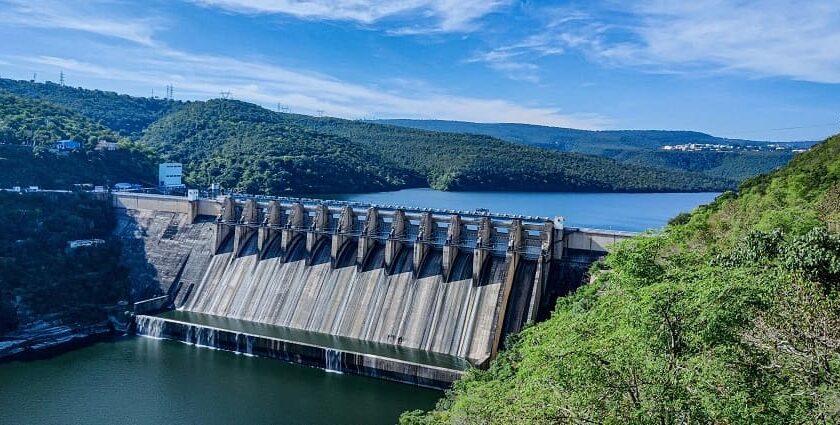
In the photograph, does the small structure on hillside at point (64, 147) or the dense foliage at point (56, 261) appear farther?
the small structure on hillside at point (64, 147)

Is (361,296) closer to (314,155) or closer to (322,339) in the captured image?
(322,339)

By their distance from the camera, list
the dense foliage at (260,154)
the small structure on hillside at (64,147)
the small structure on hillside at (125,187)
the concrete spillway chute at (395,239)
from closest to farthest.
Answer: the concrete spillway chute at (395,239), the small structure on hillside at (125,187), the small structure on hillside at (64,147), the dense foliage at (260,154)

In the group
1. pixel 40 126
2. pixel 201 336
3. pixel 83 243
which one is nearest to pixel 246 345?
pixel 201 336

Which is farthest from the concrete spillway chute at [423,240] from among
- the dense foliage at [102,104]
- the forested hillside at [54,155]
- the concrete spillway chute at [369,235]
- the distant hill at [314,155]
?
the dense foliage at [102,104]

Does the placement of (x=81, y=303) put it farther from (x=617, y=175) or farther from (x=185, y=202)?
(x=617, y=175)

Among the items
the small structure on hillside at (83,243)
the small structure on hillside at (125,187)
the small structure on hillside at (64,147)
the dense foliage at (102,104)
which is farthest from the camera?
the dense foliage at (102,104)

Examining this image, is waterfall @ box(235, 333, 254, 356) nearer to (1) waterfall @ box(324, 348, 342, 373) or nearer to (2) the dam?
(2) the dam

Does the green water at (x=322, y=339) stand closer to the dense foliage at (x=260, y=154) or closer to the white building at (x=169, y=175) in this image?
the white building at (x=169, y=175)

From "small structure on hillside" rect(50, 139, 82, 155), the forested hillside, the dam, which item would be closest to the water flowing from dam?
the dam
